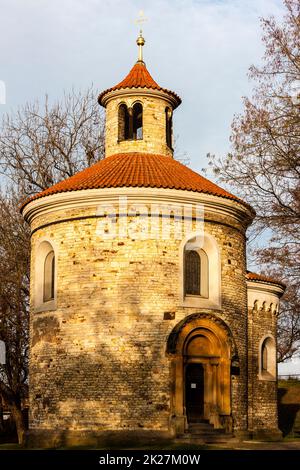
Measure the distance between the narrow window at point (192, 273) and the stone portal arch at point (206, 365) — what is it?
3.08 ft

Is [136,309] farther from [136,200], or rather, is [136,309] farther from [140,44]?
[140,44]

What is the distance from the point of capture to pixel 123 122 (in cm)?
2720

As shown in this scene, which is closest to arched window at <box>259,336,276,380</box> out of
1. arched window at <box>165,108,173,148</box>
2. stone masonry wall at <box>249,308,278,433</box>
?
stone masonry wall at <box>249,308,278,433</box>

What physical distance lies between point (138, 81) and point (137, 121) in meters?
1.37

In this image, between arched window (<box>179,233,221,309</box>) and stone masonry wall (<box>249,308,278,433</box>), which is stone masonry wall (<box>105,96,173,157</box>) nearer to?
arched window (<box>179,233,221,309</box>)

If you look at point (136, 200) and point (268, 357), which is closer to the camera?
point (136, 200)

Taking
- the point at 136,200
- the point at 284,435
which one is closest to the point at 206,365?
the point at 136,200

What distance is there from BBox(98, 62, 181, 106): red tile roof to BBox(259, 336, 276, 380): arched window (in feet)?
28.9

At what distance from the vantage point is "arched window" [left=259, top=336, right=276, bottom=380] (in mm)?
27016

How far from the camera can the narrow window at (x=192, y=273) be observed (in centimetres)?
2328

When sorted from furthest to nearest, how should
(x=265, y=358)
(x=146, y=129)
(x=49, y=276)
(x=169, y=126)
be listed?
(x=169, y=126), (x=265, y=358), (x=146, y=129), (x=49, y=276)
